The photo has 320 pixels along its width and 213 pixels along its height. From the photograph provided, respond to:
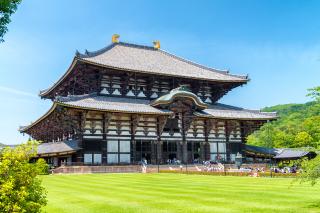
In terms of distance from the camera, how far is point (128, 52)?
62.4m

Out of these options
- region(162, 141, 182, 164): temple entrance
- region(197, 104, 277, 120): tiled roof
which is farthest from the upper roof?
region(162, 141, 182, 164): temple entrance

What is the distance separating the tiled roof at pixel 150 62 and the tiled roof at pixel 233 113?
4769 mm

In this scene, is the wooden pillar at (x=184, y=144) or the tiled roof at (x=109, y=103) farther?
the wooden pillar at (x=184, y=144)

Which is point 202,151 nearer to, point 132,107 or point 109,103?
point 132,107

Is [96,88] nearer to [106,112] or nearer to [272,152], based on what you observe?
[106,112]

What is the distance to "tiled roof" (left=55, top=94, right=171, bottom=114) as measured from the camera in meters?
44.9

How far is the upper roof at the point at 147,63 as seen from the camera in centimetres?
5203

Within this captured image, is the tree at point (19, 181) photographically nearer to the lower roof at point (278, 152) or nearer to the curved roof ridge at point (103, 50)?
the curved roof ridge at point (103, 50)

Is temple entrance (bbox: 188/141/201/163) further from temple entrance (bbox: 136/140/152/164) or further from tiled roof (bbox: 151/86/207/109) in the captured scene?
temple entrance (bbox: 136/140/152/164)

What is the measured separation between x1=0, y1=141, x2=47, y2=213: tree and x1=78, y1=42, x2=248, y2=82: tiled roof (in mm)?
39600

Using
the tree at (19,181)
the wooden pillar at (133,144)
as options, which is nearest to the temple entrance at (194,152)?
the wooden pillar at (133,144)

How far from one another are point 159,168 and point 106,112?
9846mm

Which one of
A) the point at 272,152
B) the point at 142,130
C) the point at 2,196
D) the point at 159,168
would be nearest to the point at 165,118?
the point at 142,130

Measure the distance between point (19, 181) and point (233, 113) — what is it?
52.0m
